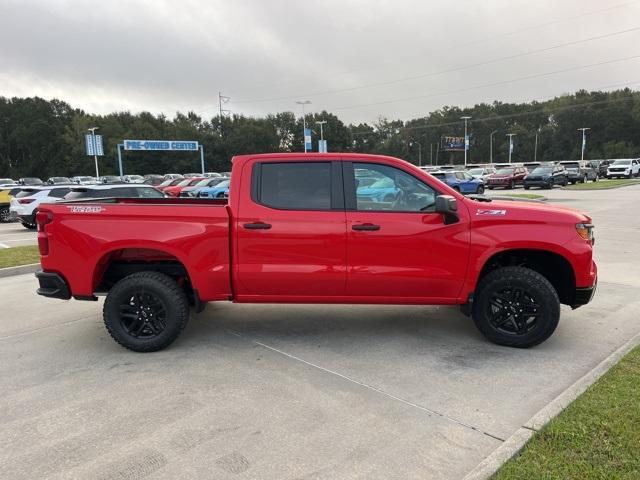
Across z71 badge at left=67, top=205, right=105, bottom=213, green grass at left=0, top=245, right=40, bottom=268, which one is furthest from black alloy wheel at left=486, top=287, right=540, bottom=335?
green grass at left=0, top=245, right=40, bottom=268

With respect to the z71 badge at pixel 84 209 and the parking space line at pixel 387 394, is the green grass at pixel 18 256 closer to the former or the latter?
the z71 badge at pixel 84 209

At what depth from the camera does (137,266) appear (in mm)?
5035

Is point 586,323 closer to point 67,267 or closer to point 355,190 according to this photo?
point 355,190

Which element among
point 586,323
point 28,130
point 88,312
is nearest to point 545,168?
point 586,323

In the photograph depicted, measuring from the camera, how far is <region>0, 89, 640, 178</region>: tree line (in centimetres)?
8456

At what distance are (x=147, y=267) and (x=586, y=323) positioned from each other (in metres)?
4.88

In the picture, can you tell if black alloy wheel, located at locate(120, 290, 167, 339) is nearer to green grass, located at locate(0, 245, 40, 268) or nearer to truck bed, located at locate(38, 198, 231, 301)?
truck bed, located at locate(38, 198, 231, 301)

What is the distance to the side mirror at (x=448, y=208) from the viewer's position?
4270 millimetres

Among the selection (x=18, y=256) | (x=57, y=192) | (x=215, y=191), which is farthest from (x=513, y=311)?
(x=215, y=191)

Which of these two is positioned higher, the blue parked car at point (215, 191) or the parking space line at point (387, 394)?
the blue parked car at point (215, 191)

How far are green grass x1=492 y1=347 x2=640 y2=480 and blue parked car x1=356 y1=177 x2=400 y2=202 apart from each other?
231 centimetres

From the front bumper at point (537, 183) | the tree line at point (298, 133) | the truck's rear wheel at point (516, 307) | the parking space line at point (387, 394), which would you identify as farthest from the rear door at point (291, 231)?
the tree line at point (298, 133)

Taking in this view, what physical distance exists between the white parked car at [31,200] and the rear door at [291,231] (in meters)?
14.4

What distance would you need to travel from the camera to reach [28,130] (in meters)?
83.9
